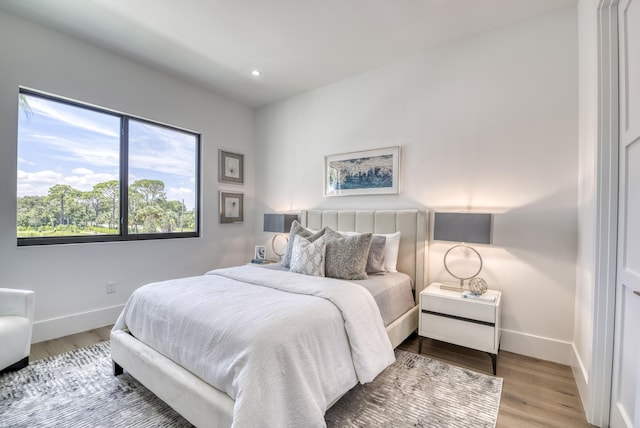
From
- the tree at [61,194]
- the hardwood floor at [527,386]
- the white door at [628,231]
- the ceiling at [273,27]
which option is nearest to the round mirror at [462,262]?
the hardwood floor at [527,386]

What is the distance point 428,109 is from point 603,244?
1919 mm

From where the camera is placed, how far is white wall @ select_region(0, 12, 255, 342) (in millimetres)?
2475

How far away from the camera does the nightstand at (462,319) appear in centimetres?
217

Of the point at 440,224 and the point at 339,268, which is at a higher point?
the point at 440,224

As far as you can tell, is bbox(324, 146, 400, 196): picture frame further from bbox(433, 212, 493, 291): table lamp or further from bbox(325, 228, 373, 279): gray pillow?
bbox(325, 228, 373, 279): gray pillow

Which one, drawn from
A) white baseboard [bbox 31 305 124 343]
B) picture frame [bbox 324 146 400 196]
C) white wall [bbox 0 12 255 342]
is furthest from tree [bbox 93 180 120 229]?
picture frame [bbox 324 146 400 196]

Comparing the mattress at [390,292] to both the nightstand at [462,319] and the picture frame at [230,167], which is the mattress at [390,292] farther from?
the picture frame at [230,167]

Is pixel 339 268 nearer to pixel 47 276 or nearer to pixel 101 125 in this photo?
pixel 47 276

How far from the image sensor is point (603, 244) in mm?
1612

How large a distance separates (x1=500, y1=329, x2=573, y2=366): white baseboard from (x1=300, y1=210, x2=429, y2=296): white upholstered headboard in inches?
32.7

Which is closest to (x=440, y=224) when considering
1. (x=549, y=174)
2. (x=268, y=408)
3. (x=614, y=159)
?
(x=549, y=174)

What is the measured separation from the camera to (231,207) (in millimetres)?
4262

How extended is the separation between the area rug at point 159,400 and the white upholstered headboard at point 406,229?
2.92 ft

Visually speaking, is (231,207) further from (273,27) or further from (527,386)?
(527,386)
